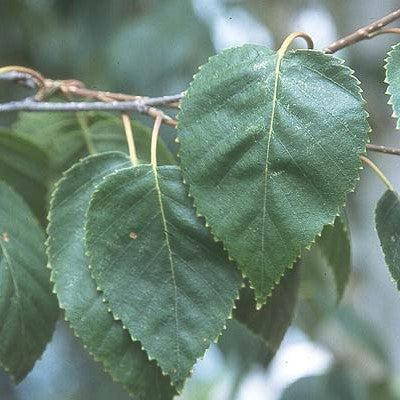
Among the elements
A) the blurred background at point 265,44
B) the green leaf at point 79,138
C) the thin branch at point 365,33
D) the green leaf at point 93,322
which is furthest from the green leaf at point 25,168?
the blurred background at point 265,44

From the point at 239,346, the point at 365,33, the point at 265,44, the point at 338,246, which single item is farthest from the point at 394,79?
the point at 265,44

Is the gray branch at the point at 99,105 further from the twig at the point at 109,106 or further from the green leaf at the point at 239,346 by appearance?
the green leaf at the point at 239,346

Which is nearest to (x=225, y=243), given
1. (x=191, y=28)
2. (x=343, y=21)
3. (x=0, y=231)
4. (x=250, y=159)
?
(x=250, y=159)

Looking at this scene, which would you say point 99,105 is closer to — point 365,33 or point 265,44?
point 365,33

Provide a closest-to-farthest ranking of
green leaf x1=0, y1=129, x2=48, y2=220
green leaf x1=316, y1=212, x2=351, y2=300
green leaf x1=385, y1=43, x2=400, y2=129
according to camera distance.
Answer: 1. green leaf x1=385, y1=43, x2=400, y2=129
2. green leaf x1=316, y1=212, x2=351, y2=300
3. green leaf x1=0, y1=129, x2=48, y2=220

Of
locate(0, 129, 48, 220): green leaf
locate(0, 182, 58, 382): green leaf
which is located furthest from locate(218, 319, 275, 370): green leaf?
locate(0, 182, 58, 382): green leaf

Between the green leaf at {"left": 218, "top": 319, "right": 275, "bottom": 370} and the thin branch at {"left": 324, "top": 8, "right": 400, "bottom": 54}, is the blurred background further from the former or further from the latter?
the thin branch at {"left": 324, "top": 8, "right": 400, "bottom": 54}

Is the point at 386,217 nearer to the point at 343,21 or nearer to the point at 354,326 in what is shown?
the point at 354,326

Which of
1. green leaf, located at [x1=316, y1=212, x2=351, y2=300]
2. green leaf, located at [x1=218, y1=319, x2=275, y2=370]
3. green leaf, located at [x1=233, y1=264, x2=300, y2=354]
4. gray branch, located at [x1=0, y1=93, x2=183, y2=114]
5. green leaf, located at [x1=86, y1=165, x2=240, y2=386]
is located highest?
gray branch, located at [x1=0, y1=93, x2=183, y2=114]
